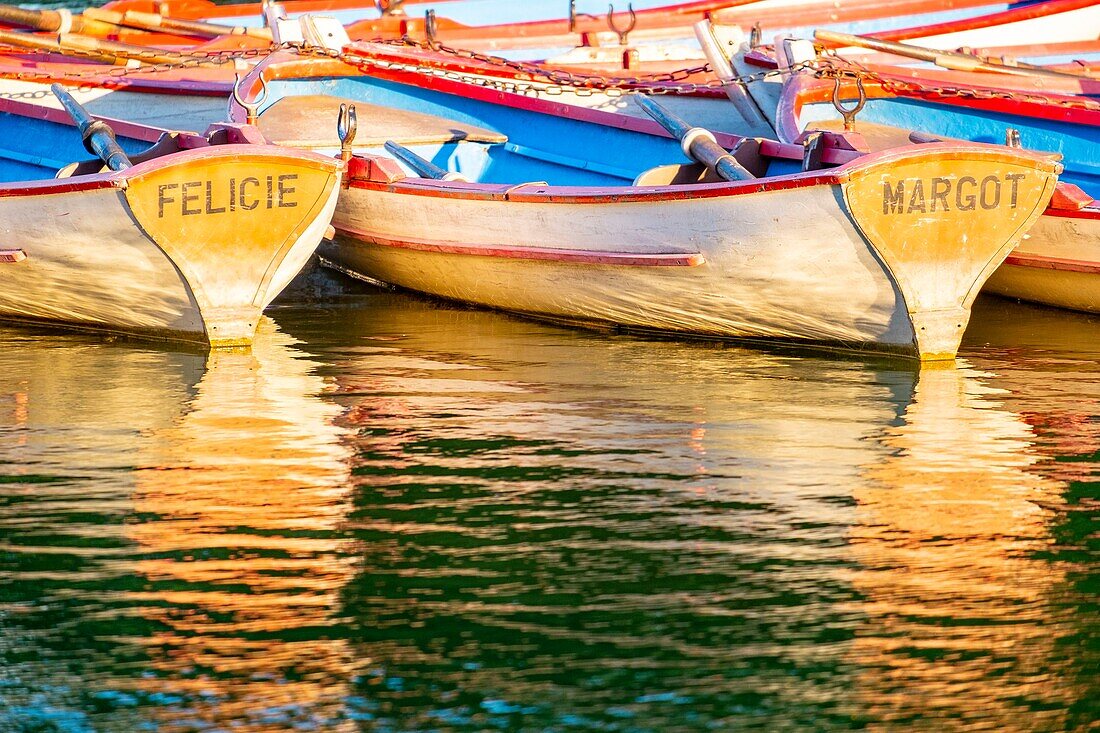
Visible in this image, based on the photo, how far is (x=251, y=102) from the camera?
11117 millimetres

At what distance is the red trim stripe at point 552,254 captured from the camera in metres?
8.92

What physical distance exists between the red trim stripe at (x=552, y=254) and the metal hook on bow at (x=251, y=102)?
0.93 meters

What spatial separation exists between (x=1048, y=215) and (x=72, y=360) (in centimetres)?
563

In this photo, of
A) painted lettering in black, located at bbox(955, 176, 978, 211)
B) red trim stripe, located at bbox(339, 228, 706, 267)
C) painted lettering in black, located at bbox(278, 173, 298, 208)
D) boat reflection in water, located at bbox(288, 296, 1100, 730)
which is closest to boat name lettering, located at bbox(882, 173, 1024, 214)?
painted lettering in black, located at bbox(955, 176, 978, 211)

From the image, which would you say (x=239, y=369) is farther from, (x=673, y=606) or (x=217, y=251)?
(x=673, y=606)

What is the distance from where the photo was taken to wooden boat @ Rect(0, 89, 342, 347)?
8.60 metres

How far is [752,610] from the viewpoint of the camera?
4.85m

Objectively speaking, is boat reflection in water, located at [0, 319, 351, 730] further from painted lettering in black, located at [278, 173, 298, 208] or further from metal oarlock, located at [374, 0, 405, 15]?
metal oarlock, located at [374, 0, 405, 15]

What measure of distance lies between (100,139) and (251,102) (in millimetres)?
1301

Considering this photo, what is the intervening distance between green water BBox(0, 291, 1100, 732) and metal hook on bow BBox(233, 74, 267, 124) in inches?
99.8

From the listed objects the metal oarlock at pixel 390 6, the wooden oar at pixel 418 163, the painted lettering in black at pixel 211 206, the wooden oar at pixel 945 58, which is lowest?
the painted lettering in black at pixel 211 206

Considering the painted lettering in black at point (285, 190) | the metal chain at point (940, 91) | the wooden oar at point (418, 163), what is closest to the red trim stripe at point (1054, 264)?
the metal chain at point (940, 91)

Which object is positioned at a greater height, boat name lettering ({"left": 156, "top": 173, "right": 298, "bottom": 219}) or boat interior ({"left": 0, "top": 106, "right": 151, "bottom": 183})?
boat interior ({"left": 0, "top": 106, "right": 151, "bottom": 183})

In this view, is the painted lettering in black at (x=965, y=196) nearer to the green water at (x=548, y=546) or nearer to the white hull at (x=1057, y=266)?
the green water at (x=548, y=546)
